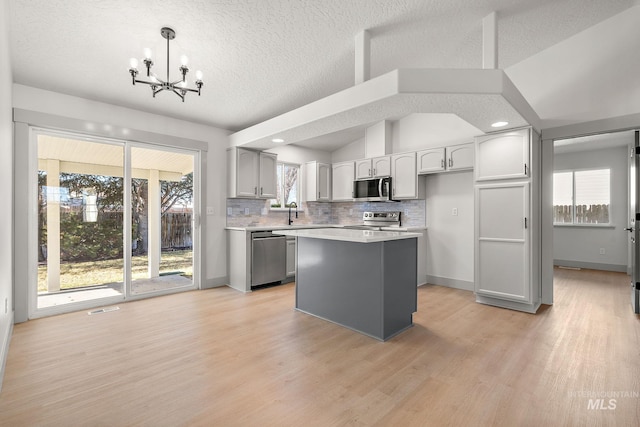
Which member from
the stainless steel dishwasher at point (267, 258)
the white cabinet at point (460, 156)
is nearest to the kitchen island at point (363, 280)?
the stainless steel dishwasher at point (267, 258)

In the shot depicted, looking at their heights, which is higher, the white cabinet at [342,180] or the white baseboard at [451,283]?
the white cabinet at [342,180]

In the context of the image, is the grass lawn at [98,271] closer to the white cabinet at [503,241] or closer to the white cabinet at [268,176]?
the white cabinet at [268,176]

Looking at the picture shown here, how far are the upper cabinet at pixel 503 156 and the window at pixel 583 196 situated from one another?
13.8 ft

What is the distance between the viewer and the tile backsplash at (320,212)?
203 inches

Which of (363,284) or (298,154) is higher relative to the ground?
(298,154)

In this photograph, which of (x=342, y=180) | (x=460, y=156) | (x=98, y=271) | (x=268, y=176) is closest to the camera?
(x=98, y=271)

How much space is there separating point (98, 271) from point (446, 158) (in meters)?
5.05

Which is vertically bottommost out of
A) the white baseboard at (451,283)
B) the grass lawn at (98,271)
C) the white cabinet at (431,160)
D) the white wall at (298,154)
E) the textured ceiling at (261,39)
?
the white baseboard at (451,283)

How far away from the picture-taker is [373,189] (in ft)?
17.5

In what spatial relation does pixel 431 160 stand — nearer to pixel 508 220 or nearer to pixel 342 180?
pixel 508 220

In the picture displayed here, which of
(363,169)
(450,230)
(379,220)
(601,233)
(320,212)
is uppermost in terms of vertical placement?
(363,169)

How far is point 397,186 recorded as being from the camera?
5.07m

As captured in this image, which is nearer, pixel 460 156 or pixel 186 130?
pixel 460 156

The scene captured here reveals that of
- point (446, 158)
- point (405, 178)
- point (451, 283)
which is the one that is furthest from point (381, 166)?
point (451, 283)
